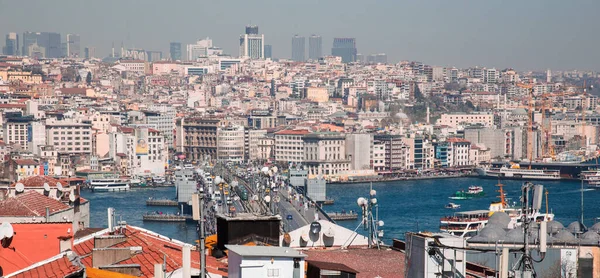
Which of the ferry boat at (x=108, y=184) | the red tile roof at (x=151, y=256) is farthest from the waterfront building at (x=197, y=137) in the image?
the red tile roof at (x=151, y=256)

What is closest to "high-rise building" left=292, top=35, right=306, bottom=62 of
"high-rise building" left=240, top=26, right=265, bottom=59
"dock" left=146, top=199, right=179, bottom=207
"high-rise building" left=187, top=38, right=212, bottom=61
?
"high-rise building" left=187, top=38, right=212, bottom=61

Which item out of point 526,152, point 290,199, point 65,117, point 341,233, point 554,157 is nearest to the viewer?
point 341,233

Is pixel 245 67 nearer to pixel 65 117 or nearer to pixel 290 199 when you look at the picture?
pixel 65 117

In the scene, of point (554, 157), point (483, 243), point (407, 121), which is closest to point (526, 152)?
point (554, 157)

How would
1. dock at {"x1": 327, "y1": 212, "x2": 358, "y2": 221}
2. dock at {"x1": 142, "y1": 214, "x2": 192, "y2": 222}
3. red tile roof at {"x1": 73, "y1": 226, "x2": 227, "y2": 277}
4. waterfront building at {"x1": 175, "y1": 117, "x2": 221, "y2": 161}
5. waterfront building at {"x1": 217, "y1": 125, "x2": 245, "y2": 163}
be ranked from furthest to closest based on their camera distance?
waterfront building at {"x1": 175, "y1": 117, "x2": 221, "y2": 161}, waterfront building at {"x1": 217, "y1": 125, "x2": 245, "y2": 163}, dock at {"x1": 327, "y1": 212, "x2": 358, "y2": 221}, dock at {"x1": 142, "y1": 214, "x2": 192, "y2": 222}, red tile roof at {"x1": 73, "y1": 226, "x2": 227, "y2": 277}

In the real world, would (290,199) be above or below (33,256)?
below

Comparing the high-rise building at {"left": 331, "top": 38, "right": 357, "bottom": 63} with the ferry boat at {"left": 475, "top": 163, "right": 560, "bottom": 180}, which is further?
the high-rise building at {"left": 331, "top": 38, "right": 357, "bottom": 63}

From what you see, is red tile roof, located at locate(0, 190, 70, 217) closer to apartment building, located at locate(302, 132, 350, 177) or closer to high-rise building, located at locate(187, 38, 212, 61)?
apartment building, located at locate(302, 132, 350, 177)

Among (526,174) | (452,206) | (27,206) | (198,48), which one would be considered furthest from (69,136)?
(198,48)
